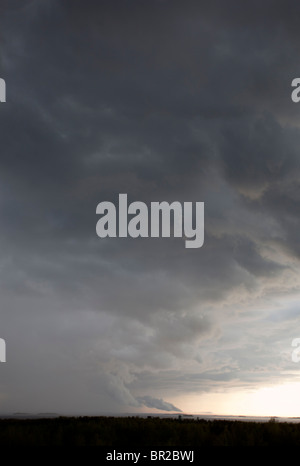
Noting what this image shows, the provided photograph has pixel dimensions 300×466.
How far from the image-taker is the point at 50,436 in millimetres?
18641

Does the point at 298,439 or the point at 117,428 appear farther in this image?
the point at 117,428
